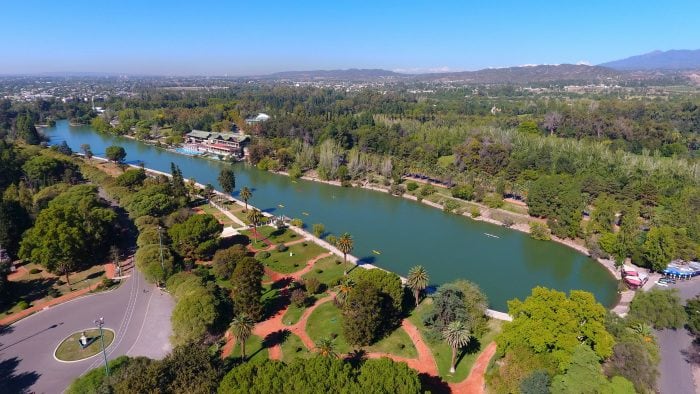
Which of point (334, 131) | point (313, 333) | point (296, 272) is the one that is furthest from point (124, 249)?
point (334, 131)

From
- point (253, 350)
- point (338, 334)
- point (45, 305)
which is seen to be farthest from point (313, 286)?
point (45, 305)

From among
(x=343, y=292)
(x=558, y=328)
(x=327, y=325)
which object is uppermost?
(x=558, y=328)

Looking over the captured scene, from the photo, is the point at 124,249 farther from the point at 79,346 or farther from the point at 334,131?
the point at 334,131

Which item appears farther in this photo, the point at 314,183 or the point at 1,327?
the point at 314,183

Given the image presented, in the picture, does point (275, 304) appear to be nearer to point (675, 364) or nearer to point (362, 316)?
point (362, 316)

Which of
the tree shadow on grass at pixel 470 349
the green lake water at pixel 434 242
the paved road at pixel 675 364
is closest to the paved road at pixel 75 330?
the tree shadow on grass at pixel 470 349

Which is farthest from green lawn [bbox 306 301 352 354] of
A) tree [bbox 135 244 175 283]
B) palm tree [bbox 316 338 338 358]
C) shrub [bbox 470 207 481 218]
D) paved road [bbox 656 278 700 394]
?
shrub [bbox 470 207 481 218]

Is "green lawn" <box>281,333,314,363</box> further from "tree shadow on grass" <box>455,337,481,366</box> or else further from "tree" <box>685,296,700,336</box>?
"tree" <box>685,296,700,336</box>
